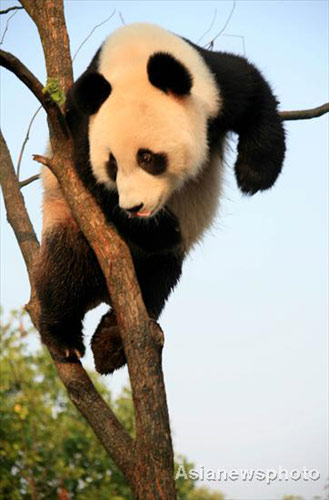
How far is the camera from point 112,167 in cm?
402

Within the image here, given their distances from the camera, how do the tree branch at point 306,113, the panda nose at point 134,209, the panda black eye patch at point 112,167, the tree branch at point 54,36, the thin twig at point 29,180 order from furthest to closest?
the thin twig at point 29,180 → the tree branch at point 306,113 → the tree branch at point 54,36 → the panda black eye patch at point 112,167 → the panda nose at point 134,209

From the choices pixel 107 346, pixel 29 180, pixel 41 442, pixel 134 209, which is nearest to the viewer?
pixel 134 209

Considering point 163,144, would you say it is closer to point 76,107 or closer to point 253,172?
point 76,107

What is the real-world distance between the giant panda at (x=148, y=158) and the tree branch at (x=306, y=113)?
119 millimetres

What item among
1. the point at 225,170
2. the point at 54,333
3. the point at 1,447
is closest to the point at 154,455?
the point at 54,333

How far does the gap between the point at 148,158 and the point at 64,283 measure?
121 cm

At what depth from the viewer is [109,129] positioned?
3.86 metres

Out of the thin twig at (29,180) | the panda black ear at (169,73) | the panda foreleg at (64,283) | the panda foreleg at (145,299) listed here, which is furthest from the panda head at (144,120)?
the thin twig at (29,180)

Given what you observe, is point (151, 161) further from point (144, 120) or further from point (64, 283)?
point (64, 283)

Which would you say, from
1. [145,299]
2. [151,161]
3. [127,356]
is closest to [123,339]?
[127,356]

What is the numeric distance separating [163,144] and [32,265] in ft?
5.40

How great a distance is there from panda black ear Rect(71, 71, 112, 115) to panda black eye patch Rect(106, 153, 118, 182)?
0.31 metres

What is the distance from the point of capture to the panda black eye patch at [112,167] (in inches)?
157

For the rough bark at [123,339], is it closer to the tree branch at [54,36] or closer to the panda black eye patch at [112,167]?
the tree branch at [54,36]
